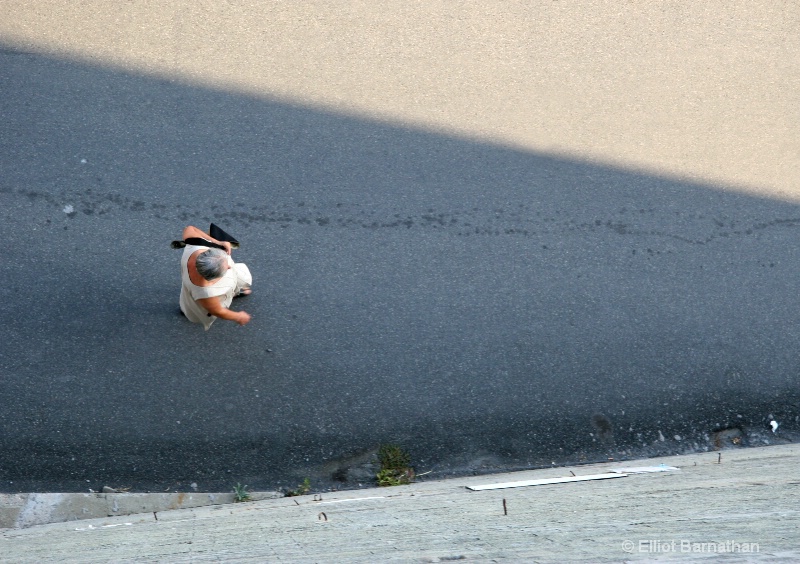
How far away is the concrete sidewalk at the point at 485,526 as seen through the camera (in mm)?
2795

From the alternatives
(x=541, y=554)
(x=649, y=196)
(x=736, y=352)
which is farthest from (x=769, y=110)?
(x=541, y=554)

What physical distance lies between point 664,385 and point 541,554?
3.22 metres

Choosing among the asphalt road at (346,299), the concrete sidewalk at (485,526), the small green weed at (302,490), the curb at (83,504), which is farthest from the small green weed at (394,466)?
the curb at (83,504)

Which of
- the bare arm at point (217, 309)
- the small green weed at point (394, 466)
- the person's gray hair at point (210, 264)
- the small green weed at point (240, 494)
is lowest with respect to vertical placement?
the small green weed at point (240, 494)

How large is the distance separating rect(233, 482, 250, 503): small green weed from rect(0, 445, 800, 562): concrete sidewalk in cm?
17

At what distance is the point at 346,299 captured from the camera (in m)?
5.47

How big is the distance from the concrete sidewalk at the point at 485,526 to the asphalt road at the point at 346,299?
505 millimetres

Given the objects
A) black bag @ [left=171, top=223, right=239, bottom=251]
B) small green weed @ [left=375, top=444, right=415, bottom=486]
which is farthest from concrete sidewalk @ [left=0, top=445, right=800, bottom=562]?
black bag @ [left=171, top=223, right=239, bottom=251]

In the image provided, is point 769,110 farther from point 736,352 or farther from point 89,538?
point 89,538

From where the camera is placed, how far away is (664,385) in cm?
554

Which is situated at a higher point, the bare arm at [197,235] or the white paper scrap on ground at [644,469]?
the bare arm at [197,235]

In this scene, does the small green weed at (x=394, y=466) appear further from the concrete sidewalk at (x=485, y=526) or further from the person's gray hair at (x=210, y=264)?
the person's gray hair at (x=210, y=264)

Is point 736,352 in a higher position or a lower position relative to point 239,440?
higher

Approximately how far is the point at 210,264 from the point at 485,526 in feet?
7.73
